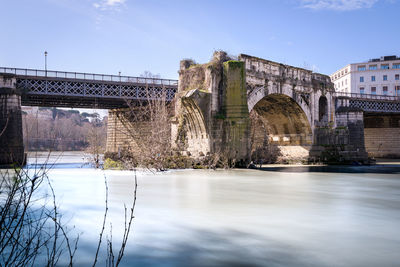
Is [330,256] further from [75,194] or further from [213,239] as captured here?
[75,194]

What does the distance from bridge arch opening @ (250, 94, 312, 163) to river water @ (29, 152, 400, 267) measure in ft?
44.6

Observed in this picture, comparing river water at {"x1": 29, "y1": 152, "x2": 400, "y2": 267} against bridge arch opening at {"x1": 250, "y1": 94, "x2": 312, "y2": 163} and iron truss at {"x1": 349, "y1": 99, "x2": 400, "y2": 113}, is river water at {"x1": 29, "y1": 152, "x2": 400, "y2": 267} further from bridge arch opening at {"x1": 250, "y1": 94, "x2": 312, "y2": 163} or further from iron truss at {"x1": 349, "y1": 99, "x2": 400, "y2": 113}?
iron truss at {"x1": 349, "y1": 99, "x2": 400, "y2": 113}

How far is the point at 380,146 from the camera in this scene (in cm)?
4541

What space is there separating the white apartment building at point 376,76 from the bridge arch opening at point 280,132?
2026 inches

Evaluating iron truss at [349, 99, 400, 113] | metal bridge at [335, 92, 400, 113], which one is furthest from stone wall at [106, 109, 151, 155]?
iron truss at [349, 99, 400, 113]

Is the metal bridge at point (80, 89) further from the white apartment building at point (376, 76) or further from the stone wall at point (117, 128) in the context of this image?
the white apartment building at point (376, 76)

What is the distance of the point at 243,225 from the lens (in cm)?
631

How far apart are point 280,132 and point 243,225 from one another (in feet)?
68.8

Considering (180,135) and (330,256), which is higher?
(180,135)

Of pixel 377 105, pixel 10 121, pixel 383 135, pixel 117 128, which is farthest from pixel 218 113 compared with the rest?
pixel 383 135

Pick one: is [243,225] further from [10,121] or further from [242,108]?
[10,121]

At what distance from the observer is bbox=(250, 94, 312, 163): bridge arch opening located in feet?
80.3

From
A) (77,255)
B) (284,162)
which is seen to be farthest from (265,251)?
(284,162)

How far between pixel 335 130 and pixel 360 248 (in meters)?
22.2
